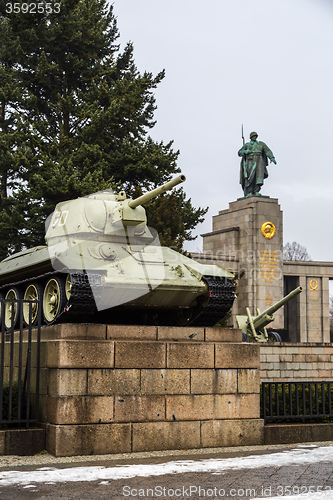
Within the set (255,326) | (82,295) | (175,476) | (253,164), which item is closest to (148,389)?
(82,295)

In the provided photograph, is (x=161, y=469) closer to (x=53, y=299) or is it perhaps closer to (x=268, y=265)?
(x=53, y=299)

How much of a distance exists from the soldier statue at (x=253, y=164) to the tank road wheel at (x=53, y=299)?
26096 mm

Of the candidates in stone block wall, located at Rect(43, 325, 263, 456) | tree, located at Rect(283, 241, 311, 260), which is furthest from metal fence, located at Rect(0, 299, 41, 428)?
tree, located at Rect(283, 241, 311, 260)

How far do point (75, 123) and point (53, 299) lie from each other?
19.0 meters

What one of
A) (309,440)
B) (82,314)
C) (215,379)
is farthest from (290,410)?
(82,314)

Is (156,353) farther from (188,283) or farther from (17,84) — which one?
(17,84)

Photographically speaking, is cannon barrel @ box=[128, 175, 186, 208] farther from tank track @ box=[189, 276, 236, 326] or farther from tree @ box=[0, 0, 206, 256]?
tree @ box=[0, 0, 206, 256]

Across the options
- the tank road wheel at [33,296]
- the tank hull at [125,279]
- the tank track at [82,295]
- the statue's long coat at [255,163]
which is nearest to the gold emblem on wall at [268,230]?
the statue's long coat at [255,163]

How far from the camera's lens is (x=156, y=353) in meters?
10.3

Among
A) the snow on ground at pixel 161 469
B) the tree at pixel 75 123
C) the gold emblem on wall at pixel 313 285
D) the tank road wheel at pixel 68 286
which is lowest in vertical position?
the snow on ground at pixel 161 469

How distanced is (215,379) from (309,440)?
6.40 ft

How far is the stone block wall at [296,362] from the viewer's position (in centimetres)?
2350

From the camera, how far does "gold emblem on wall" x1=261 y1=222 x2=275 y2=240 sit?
112ft

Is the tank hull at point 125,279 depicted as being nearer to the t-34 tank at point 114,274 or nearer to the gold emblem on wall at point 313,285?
the t-34 tank at point 114,274
